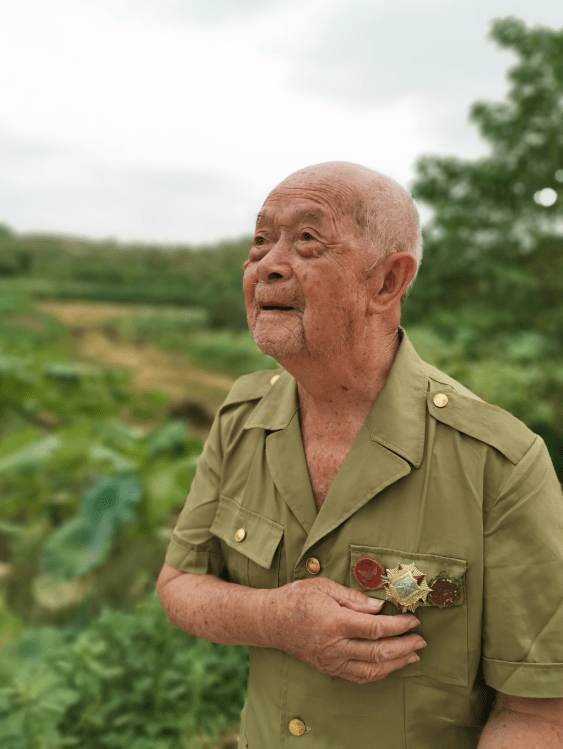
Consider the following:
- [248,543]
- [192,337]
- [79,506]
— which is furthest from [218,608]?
[192,337]

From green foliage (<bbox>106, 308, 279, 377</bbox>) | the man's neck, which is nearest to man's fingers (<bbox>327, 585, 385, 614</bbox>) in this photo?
the man's neck

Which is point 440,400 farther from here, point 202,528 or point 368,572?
point 202,528

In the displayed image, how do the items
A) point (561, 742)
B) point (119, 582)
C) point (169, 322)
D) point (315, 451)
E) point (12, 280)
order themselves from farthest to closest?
point (12, 280)
point (169, 322)
point (119, 582)
point (315, 451)
point (561, 742)

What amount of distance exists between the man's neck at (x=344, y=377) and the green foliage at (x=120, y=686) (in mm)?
1379

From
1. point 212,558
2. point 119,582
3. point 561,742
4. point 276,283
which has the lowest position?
point 119,582

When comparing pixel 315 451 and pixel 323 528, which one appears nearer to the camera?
pixel 323 528

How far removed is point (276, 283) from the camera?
1108mm

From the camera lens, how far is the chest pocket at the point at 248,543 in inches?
48.2

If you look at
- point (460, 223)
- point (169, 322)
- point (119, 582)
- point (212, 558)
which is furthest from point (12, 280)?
point (212, 558)

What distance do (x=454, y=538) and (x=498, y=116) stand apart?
27.7 feet

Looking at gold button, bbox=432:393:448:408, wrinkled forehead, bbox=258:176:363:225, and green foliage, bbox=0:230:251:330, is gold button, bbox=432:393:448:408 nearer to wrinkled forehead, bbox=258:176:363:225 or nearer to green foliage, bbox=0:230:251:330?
wrinkled forehead, bbox=258:176:363:225

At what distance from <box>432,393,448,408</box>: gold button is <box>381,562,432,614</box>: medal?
0.33 metres

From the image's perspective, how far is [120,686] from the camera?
Result: 2.26 m

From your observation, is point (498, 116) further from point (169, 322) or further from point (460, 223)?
point (169, 322)
